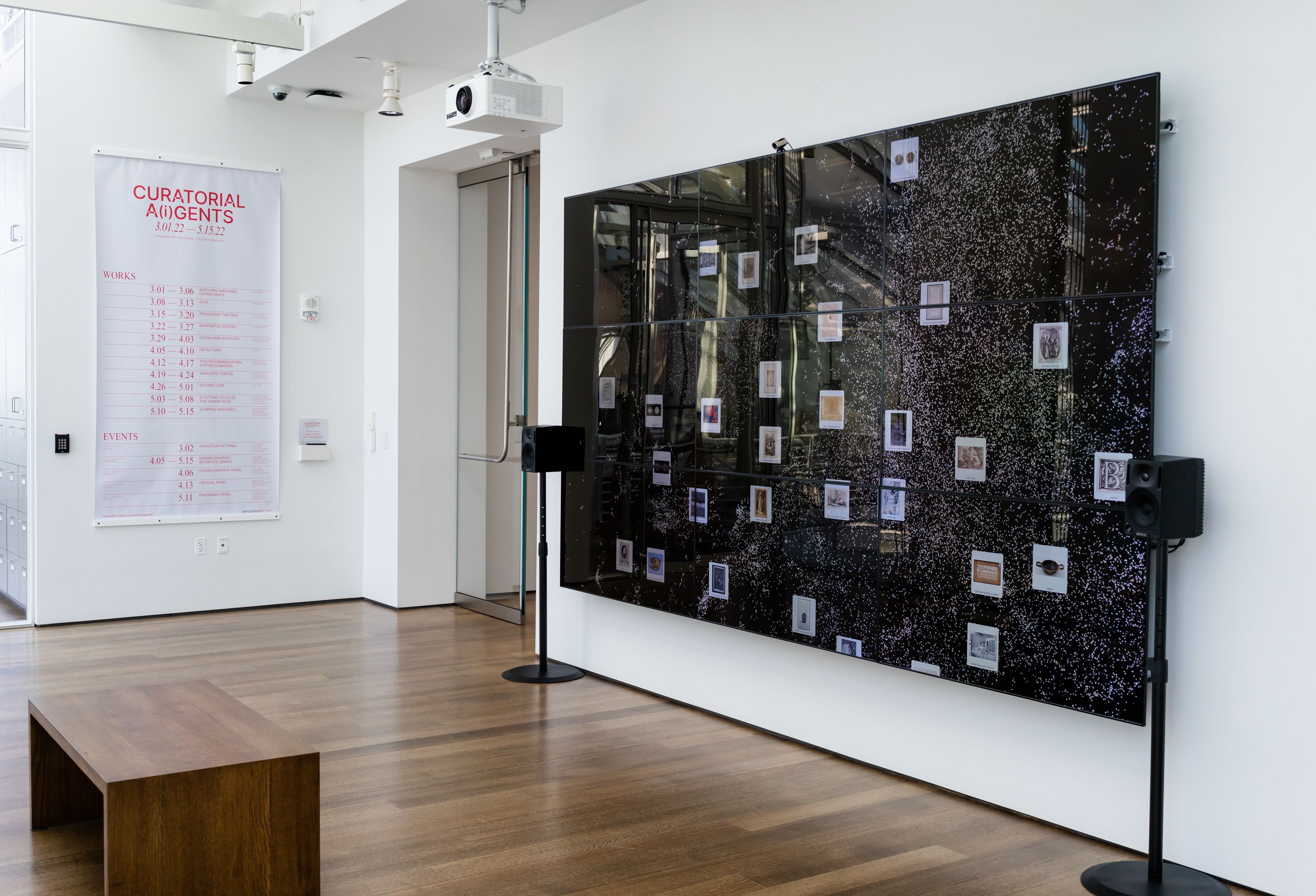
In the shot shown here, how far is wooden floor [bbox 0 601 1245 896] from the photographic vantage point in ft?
10.5

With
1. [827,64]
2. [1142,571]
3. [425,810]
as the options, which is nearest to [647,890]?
[425,810]

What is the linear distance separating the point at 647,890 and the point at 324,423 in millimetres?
5206

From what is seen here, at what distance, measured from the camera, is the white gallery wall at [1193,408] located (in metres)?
3.03

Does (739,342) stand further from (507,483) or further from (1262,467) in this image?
(507,483)

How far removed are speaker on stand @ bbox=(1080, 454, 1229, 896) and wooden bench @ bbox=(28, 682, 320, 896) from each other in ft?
7.10

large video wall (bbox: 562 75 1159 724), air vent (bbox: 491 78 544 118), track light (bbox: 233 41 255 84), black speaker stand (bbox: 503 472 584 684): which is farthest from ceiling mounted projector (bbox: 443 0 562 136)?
track light (bbox: 233 41 255 84)

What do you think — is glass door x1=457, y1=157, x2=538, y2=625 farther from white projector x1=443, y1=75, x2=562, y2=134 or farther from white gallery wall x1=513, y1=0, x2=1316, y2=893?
white gallery wall x1=513, y1=0, x2=1316, y2=893

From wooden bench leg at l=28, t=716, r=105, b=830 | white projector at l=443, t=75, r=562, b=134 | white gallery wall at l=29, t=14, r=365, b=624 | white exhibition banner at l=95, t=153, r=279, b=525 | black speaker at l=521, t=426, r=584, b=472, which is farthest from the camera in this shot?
white exhibition banner at l=95, t=153, r=279, b=525

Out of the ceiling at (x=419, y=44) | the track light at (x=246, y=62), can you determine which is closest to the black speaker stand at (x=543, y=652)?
the ceiling at (x=419, y=44)

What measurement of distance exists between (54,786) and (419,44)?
4.12 meters

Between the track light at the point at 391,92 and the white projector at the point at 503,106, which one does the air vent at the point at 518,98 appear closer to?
A: the white projector at the point at 503,106

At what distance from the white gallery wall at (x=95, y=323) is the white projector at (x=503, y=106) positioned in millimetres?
2595

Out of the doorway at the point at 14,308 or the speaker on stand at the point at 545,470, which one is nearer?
the speaker on stand at the point at 545,470

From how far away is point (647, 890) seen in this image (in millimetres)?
3100
